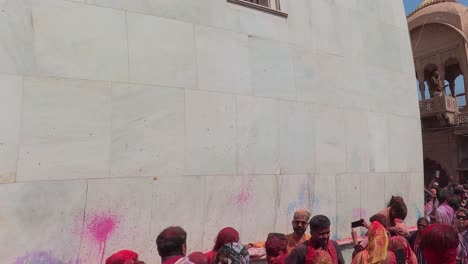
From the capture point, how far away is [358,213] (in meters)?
6.57

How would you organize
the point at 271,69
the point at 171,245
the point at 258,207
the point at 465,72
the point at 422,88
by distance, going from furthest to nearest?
the point at 422,88, the point at 465,72, the point at 271,69, the point at 258,207, the point at 171,245

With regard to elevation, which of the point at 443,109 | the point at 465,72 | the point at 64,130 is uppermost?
the point at 465,72

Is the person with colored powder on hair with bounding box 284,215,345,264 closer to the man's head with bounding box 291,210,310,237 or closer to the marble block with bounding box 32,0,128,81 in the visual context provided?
the man's head with bounding box 291,210,310,237

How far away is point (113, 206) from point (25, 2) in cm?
227

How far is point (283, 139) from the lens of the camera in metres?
5.63

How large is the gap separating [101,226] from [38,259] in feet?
2.12

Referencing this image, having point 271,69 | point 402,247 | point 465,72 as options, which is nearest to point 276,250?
point 402,247

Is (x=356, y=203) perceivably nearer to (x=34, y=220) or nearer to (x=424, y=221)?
(x=424, y=221)

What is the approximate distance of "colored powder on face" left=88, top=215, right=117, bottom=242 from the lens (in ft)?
13.0

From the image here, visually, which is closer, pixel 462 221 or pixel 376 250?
pixel 376 250

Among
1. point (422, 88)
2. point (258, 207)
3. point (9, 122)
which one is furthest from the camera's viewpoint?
point (422, 88)

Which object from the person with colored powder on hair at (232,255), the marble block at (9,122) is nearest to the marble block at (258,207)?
the person with colored powder on hair at (232,255)

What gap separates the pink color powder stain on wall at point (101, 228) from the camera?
13.0 ft

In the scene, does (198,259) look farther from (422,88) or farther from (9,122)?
(422,88)
